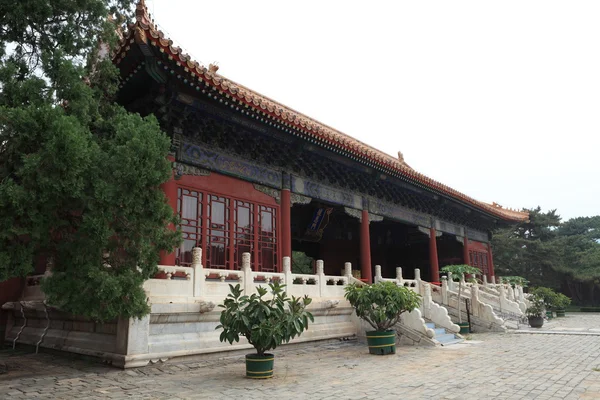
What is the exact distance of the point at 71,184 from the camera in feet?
16.1

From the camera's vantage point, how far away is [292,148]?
11023 millimetres

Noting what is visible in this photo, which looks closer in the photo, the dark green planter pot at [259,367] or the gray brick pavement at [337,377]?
the gray brick pavement at [337,377]

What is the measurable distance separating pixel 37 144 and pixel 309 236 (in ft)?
39.5

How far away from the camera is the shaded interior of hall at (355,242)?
53.2ft

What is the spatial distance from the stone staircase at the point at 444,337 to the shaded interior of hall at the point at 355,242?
413 centimetres

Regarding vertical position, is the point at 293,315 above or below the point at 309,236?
below

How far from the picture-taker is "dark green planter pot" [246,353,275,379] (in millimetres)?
6383

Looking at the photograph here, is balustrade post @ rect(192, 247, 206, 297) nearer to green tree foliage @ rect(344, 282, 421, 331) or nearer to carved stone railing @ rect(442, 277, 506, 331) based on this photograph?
green tree foliage @ rect(344, 282, 421, 331)

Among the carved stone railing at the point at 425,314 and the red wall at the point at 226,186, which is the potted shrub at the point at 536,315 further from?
the red wall at the point at 226,186

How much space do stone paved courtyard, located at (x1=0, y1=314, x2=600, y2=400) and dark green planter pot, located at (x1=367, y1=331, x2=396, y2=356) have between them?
0.24 m

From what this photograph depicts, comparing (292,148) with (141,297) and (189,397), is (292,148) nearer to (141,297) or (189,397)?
(141,297)

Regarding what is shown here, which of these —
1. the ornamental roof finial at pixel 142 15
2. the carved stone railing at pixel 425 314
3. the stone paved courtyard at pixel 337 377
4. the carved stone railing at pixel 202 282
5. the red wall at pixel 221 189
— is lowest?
the stone paved courtyard at pixel 337 377

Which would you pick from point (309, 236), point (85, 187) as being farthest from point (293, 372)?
point (309, 236)

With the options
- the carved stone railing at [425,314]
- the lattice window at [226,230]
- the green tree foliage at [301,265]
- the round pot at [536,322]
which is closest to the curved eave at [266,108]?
the lattice window at [226,230]
